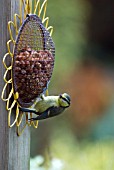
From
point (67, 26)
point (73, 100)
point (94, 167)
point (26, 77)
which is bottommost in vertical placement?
point (94, 167)

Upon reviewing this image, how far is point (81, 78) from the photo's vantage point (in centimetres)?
591

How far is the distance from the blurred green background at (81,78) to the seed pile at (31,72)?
221cm

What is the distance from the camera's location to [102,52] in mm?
6316

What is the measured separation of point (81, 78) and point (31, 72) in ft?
13.7

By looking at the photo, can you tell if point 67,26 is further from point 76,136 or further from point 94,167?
point 94,167

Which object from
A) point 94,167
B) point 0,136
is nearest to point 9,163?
point 0,136

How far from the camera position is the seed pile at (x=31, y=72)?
67.3 inches

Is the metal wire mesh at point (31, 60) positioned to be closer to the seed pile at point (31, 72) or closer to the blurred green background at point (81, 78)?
the seed pile at point (31, 72)

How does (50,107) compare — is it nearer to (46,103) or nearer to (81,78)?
(46,103)

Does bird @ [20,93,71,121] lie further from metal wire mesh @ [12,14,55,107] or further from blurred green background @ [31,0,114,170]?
blurred green background @ [31,0,114,170]

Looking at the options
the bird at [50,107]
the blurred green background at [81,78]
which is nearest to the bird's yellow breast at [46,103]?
the bird at [50,107]

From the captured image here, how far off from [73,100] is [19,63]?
161 inches

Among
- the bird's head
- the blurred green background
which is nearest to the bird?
the bird's head

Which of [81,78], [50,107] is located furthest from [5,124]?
[81,78]
